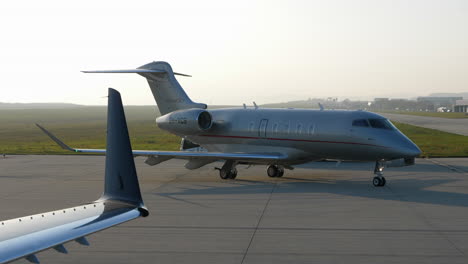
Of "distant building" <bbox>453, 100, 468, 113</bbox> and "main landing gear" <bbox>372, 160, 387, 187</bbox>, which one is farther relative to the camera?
"distant building" <bbox>453, 100, 468, 113</bbox>

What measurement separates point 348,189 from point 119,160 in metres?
14.3

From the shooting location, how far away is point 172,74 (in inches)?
1032

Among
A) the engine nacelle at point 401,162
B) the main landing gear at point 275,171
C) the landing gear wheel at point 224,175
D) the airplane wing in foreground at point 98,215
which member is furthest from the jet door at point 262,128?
the airplane wing in foreground at point 98,215

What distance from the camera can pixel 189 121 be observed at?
23.5 meters

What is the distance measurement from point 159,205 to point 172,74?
10.7 m

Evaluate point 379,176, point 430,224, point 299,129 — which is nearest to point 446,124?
point 299,129

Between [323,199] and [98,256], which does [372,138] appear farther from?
Answer: [98,256]

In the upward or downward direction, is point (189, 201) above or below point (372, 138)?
below

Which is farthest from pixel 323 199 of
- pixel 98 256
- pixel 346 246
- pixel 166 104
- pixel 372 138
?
pixel 166 104

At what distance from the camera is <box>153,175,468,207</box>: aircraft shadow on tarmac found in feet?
57.8

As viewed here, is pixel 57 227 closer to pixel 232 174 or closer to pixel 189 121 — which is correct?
pixel 232 174

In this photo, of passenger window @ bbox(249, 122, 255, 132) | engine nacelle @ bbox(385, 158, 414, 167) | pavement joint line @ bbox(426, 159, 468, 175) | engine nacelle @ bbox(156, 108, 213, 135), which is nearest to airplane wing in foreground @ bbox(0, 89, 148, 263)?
engine nacelle @ bbox(385, 158, 414, 167)

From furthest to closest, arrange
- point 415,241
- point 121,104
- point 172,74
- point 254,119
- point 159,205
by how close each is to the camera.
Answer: point 172,74, point 254,119, point 159,205, point 415,241, point 121,104

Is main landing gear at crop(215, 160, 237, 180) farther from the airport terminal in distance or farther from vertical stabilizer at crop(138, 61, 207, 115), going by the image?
vertical stabilizer at crop(138, 61, 207, 115)
